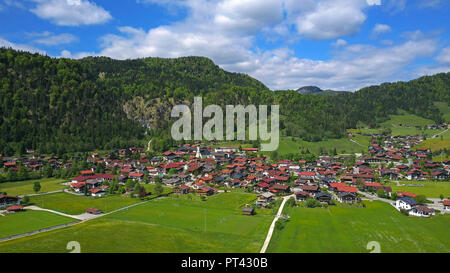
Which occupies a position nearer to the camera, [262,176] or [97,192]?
[97,192]

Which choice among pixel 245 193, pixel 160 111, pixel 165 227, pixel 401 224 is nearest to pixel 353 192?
pixel 401 224

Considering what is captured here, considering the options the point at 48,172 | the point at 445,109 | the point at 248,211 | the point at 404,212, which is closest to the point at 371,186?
the point at 404,212

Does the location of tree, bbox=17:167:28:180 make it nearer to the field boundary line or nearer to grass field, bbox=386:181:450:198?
the field boundary line

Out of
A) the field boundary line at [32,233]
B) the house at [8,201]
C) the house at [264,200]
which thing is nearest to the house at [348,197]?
the house at [264,200]

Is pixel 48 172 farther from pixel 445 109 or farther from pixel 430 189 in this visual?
pixel 445 109

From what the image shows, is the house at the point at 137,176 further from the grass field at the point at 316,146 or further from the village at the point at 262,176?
the grass field at the point at 316,146

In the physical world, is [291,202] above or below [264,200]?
below

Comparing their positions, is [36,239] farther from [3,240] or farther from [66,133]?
[66,133]

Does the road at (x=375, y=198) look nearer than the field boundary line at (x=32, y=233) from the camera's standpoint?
No
